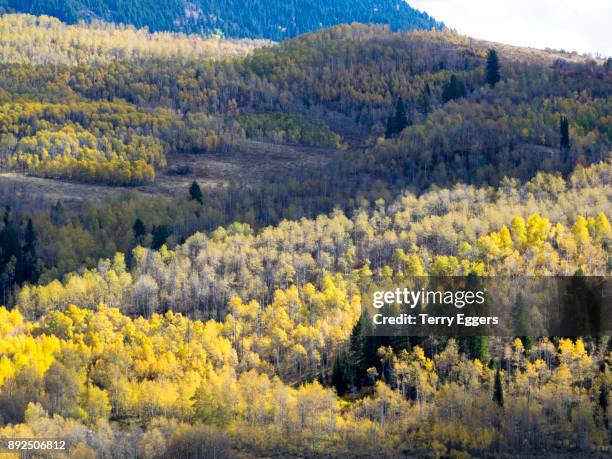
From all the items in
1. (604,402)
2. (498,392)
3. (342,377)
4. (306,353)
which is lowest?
(604,402)

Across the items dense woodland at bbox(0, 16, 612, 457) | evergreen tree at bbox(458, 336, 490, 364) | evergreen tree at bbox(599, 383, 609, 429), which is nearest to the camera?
dense woodland at bbox(0, 16, 612, 457)

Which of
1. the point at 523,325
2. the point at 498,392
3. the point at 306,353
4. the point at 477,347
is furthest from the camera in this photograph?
the point at 306,353

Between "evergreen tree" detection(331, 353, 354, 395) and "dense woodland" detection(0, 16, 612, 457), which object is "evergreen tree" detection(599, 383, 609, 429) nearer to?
"dense woodland" detection(0, 16, 612, 457)

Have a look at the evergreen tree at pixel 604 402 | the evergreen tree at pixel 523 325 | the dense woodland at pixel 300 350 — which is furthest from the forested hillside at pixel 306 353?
the evergreen tree at pixel 523 325

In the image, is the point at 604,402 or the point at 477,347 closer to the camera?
the point at 604,402

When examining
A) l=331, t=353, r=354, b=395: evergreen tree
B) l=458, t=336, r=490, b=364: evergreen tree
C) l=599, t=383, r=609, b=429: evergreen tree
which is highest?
l=458, t=336, r=490, b=364: evergreen tree

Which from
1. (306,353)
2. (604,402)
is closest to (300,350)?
(306,353)

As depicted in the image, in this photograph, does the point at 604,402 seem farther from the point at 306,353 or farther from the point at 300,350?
the point at 300,350

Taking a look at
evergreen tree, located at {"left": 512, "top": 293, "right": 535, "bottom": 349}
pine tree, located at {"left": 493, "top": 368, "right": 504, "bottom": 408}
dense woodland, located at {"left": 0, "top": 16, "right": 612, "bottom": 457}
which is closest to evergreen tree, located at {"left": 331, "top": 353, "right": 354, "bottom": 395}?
dense woodland, located at {"left": 0, "top": 16, "right": 612, "bottom": 457}

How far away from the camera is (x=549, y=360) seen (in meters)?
136

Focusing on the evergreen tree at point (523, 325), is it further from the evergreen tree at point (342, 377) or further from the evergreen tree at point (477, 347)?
the evergreen tree at point (342, 377)

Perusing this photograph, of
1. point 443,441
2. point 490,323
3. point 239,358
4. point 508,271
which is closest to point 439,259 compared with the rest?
point 508,271

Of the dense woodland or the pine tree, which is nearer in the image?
the dense woodland

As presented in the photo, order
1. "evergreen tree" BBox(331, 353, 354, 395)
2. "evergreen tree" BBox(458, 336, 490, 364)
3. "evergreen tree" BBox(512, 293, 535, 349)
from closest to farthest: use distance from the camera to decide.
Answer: "evergreen tree" BBox(458, 336, 490, 364), "evergreen tree" BBox(512, 293, 535, 349), "evergreen tree" BBox(331, 353, 354, 395)
